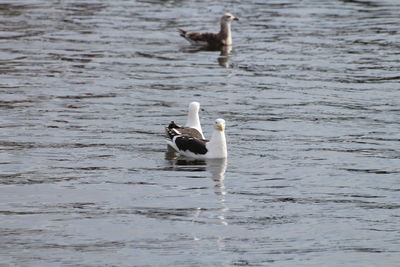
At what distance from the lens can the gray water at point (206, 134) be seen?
49.2 ft

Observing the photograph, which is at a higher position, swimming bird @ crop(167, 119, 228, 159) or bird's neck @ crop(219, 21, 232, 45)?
bird's neck @ crop(219, 21, 232, 45)

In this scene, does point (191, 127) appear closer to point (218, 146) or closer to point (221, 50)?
point (218, 146)

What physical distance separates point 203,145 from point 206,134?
8.03 feet

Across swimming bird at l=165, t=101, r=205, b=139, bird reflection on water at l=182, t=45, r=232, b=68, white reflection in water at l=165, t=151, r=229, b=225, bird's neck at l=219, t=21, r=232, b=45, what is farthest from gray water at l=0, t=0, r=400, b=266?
bird's neck at l=219, t=21, r=232, b=45

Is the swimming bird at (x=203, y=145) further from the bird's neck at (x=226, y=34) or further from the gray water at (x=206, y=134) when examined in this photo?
the bird's neck at (x=226, y=34)

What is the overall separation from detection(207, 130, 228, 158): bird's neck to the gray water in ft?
0.99

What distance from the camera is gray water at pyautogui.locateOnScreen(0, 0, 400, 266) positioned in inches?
590

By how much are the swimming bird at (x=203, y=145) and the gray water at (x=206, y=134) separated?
0.70 ft

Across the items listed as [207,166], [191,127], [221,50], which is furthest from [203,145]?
[221,50]

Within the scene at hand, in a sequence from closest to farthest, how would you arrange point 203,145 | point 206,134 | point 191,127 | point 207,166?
point 207,166 → point 203,145 → point 191,127 → point 206,134

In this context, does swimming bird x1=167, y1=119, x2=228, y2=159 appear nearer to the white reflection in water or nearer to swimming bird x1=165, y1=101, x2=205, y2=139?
the white reflection in water

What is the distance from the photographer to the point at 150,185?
18.1m

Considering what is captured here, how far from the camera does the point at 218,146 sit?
2008cm

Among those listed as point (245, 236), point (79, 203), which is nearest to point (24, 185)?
point (79, 203)
